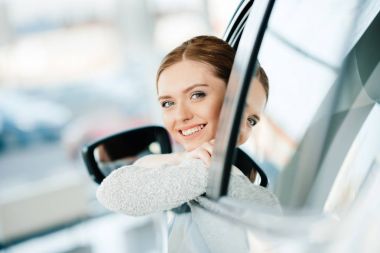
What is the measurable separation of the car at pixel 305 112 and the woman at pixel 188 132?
3 cm

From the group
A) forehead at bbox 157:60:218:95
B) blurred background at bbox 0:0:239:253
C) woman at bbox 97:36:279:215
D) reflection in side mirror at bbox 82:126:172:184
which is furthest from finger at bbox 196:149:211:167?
blurred background at bbox 0:0:239:253

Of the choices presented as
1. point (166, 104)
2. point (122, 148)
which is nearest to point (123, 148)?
point (122, 148)

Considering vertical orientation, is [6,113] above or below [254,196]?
below

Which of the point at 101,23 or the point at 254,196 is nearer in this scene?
the point at 254,196

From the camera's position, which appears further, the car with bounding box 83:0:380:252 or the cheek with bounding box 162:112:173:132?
the cheek with bounding box 162:112:173:132

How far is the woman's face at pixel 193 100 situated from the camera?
2.75 ft

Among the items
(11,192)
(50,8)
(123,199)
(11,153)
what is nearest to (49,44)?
(50,8)

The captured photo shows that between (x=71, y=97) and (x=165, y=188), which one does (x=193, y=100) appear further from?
(x=71, y=97)

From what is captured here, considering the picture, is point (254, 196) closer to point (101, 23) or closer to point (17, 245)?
point (17, 245)

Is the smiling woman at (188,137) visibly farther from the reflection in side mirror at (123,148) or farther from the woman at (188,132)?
the reflection in side mirror at (123,148)

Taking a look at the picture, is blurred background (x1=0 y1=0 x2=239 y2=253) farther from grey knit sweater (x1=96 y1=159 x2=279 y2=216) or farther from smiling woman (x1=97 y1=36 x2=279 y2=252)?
grey knit sweater (x1=96 y1=159 x2=279 y2=216)

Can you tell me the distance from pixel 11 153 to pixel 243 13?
22.9 feet

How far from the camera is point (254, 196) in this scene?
2.56 ft

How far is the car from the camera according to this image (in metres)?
0.72
